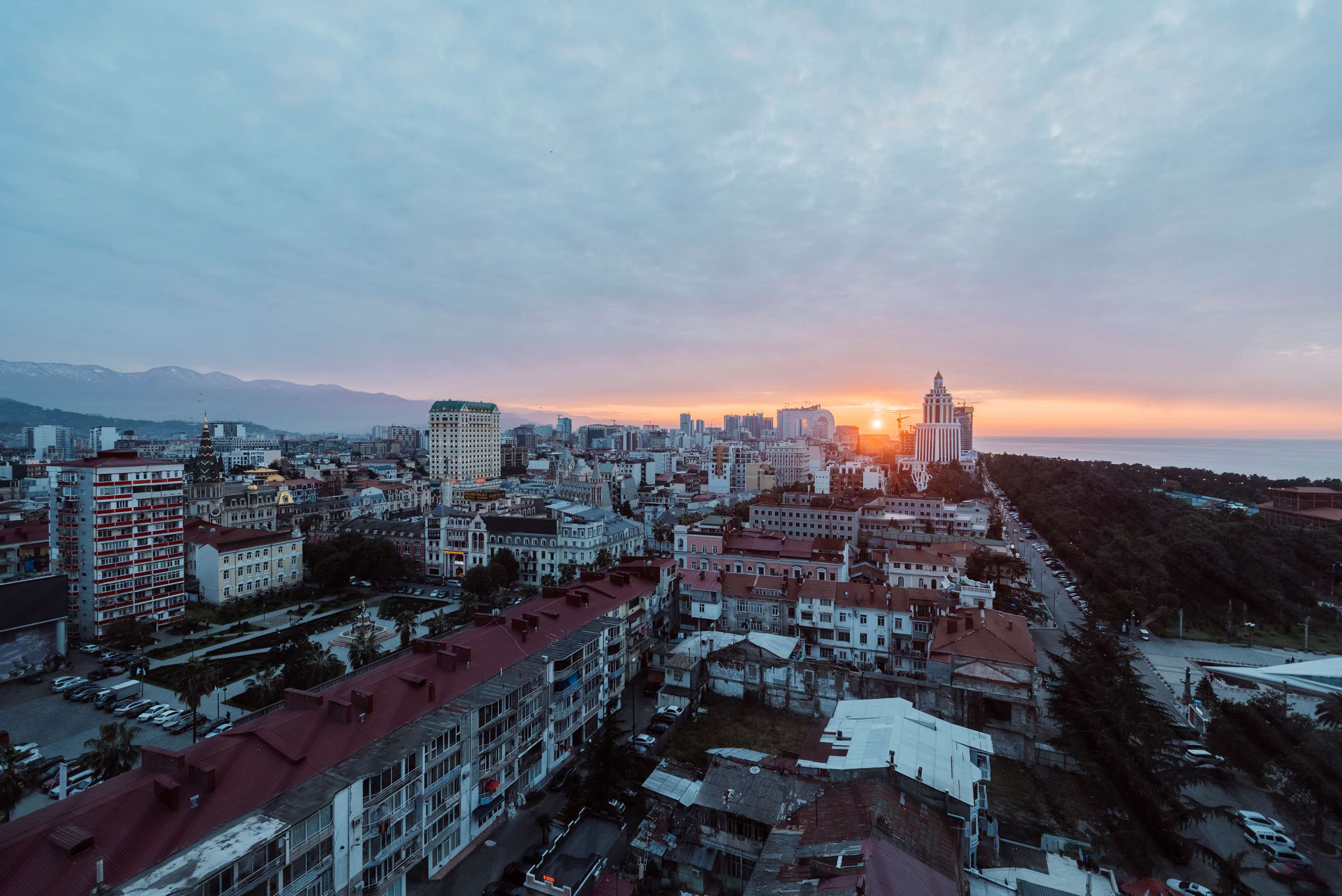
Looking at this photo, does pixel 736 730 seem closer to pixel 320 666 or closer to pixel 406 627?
pixel 320 666

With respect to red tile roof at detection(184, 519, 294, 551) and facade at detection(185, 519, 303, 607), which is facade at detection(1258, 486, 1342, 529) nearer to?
facade at detection(185, 519, 303, 607)

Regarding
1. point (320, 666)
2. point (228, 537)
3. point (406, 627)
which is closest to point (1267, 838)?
point (320, 666)

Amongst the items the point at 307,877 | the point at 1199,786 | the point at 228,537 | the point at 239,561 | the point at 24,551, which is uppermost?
the point at 228,537

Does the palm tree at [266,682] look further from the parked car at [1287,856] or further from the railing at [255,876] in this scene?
the parked car at [1287,856]

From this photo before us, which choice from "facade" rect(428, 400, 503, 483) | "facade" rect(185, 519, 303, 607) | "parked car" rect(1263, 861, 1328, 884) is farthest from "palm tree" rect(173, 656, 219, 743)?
"facade" rect(428, 400, 503, 483)

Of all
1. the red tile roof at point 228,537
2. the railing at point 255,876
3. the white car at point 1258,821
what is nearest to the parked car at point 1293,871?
the white car at point 1258,821
